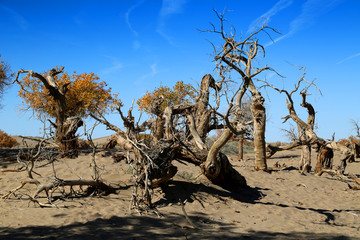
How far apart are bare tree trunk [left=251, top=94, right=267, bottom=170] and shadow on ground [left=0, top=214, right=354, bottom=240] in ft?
23.9

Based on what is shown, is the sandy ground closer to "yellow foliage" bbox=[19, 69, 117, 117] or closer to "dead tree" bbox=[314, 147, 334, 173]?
"dead tree" bbox=[314, 147, 334, 173]

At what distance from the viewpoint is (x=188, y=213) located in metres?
7.14

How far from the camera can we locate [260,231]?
20.2 ft

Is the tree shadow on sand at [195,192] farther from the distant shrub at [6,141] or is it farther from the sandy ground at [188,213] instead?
the distant shrub at [6,141]

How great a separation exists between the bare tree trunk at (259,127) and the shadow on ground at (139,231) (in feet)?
23.9

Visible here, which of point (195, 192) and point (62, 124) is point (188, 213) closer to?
point (195, 192)

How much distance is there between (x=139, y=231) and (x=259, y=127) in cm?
875

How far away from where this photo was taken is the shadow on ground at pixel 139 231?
528 centimetres

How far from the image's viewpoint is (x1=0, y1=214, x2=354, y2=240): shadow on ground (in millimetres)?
5282

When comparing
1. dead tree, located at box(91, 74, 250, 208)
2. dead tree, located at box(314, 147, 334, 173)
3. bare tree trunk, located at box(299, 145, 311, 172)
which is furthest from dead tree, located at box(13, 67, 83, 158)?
dead tree, located at box(314, 147, 334, 173)

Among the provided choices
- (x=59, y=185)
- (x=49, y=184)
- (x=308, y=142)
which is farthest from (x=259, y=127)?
(x=49, y=184)

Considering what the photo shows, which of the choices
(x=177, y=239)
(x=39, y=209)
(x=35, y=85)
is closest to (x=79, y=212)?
(x=39, y=209)

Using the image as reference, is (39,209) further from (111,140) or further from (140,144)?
(111,140)

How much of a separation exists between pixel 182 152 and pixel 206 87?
5.63 m
